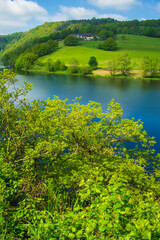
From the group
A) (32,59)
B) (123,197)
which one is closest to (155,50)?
(32,59)

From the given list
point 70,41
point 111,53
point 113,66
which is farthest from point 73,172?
point 70,41

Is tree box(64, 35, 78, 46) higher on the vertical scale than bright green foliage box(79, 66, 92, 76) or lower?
higher

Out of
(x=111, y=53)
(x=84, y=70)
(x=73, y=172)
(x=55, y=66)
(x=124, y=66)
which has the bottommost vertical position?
(x=73, y=172)

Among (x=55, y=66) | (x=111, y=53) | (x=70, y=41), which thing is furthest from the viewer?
(x=70, y=41)

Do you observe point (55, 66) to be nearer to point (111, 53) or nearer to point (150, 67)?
point (111, 53)

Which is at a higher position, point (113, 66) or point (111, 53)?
point (111, 53)

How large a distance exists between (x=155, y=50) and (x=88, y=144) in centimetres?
13714

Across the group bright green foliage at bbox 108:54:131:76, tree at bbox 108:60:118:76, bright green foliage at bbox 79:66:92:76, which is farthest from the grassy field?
bright green foliage at bbox 79:66:92:76

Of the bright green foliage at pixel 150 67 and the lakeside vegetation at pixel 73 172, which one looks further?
the bright green foliage at pixel 150 67

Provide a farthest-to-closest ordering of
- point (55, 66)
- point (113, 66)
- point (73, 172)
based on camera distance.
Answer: point (55, 66) < point (113, 66) < point (73, 172)

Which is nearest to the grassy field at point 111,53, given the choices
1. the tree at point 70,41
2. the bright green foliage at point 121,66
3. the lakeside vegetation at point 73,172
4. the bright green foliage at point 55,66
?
the bright green foliage at point 55,66

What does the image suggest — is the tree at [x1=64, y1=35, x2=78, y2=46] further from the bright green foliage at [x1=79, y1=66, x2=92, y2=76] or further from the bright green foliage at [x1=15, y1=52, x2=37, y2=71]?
the bright green foliage at [x1=79, y1=66, x2=92, y2=76]

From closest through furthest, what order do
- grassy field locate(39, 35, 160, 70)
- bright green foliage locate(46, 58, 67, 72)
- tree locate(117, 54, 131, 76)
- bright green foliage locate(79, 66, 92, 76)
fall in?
tree locate(117, 54, 131, 76) → bright green foliage locate(79, 66, 92, 76) → bright green foliage locate(46, 58, 67, 72) → grassy field locate(39, 35, 160, 70)

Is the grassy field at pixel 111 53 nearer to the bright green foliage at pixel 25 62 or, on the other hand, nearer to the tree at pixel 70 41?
the bright green foliage at pixel 25 62
